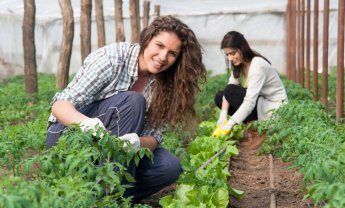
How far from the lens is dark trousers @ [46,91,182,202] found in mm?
4230

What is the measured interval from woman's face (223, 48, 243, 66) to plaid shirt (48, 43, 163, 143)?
2.74 metres

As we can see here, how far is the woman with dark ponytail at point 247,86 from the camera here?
6.99 metres

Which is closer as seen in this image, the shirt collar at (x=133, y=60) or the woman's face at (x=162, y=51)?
the woman's face at (x=162, y=51)

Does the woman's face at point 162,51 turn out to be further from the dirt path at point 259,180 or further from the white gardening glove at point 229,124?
the white gardening glove at point 229,124

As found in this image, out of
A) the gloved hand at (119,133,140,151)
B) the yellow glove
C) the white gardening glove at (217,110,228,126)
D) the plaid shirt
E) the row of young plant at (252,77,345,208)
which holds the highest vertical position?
the plaid shirt

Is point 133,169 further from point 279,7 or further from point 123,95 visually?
point 279,7

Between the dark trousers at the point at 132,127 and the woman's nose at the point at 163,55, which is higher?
the woman's nose at the point at 163,55

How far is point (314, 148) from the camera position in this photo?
13.5 feet

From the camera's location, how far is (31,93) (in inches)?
423

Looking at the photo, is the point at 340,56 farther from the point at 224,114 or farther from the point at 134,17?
the point at 134,17

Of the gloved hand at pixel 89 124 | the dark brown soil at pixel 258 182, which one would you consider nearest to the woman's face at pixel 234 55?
the dark brown soil at pixel 258 182

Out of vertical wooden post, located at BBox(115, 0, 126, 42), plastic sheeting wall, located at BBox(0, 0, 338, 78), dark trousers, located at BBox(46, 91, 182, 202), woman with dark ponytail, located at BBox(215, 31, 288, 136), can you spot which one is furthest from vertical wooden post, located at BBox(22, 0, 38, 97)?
plastic sheeting wall, located at BBox(0, 0, 338, 78)

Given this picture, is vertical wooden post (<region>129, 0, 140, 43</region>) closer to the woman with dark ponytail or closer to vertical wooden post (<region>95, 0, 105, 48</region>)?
vertical wooden post (<region>95, 0, 105, 48</region>)

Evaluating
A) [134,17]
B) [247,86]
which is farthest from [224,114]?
[134,17]
